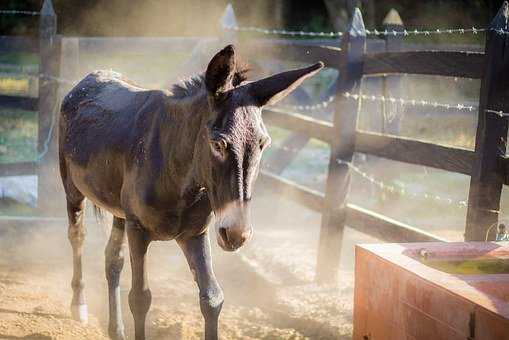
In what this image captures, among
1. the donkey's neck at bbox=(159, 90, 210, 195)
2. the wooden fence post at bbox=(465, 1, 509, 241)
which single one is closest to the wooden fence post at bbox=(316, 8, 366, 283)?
the wooden fence post at bbox=(465, 1, 509, 241)

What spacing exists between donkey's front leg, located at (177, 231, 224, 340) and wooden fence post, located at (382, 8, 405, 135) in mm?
4693

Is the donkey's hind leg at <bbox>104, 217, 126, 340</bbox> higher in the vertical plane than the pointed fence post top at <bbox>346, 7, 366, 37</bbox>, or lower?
lower

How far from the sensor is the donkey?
3201 millimetres

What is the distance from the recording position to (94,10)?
1374 cm

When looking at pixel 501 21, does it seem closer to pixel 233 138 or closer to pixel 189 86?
pixel 189 86

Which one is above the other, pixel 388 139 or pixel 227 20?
pixel 227 20

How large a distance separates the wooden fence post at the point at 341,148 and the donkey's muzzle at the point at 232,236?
3185 millimetres

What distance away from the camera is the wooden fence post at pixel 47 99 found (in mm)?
8383

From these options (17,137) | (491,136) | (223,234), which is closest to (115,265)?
(223,234)

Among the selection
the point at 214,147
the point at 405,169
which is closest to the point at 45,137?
the point at 405,169

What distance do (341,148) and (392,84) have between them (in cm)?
301

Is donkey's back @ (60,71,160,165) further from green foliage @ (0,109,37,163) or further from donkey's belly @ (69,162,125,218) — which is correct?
green foliage @ (0,109,37,163)

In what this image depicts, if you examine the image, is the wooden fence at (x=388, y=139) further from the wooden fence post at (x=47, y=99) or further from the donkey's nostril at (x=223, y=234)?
the wooden fence post at (x=47, y=99)

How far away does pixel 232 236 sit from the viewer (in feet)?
10.4
